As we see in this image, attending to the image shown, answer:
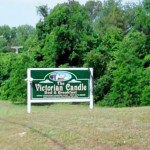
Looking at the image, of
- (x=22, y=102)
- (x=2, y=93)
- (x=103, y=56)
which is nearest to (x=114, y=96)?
(x=103, y=56)

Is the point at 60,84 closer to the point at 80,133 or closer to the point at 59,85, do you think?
the point at 59,85

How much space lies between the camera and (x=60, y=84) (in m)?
16.5

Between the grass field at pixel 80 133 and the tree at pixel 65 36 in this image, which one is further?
the tree at pixel 65 36

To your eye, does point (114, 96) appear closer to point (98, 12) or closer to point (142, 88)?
point (142, 88)

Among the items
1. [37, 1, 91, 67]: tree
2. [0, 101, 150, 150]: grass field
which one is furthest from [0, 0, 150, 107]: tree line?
[0, 101, 150, 150]: grass field

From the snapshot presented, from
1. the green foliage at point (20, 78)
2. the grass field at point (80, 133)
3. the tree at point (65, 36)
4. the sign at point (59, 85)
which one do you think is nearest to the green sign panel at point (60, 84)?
the sign at point (59, 85)

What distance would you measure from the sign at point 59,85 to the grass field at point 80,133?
603cm

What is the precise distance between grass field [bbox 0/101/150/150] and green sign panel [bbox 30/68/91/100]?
6.05 metres

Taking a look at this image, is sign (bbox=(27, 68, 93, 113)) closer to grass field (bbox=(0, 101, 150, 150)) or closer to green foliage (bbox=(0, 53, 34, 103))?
grass field (bbox=(0, 101, 150, 150))

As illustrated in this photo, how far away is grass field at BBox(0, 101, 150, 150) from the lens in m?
7.74

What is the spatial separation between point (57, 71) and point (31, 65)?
332 inches

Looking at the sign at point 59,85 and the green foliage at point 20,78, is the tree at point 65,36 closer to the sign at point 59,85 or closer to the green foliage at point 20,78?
the green foliage at point 20,78

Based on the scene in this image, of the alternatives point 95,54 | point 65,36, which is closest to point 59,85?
point 95,54

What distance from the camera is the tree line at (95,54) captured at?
860 inches
